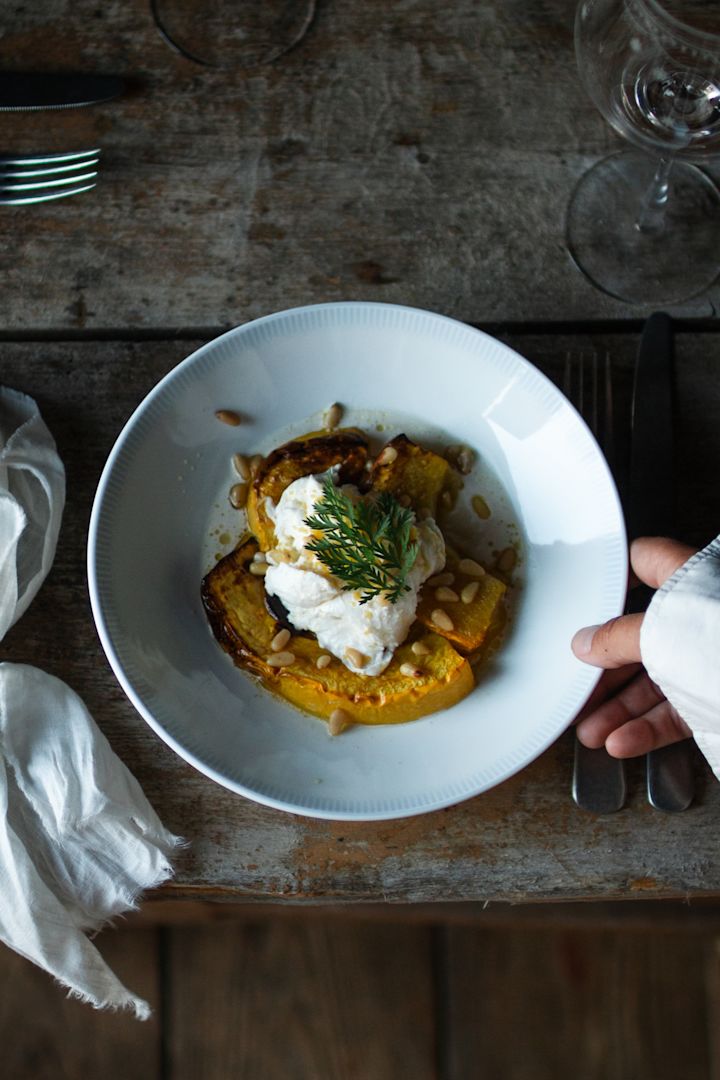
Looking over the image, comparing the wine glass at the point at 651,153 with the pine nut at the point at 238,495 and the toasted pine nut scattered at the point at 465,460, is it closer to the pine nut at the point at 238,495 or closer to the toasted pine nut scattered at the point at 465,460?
the toasted pine nut scattered at the point at 465,460

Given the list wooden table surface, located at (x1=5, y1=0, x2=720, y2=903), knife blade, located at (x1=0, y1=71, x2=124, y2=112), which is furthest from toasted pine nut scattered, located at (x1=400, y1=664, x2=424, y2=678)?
knife blade, located at (x1=0, y1=71, x2=124, y2=112)

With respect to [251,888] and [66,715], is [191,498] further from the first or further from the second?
[251,888]

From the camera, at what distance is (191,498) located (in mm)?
1200

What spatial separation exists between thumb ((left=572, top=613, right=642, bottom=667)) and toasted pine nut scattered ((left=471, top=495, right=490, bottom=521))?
7.9 inches

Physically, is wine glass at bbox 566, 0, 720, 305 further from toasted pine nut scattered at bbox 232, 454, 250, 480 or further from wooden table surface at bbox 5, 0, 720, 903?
toasted pine nut scattered at bbox 232, 454, 250, 480

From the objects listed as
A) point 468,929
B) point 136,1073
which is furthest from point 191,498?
point 136,1073

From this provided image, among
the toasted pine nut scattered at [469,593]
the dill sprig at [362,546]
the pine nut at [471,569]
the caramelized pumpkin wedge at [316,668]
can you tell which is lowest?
the caramelized pumpkin wedge at [316,668]

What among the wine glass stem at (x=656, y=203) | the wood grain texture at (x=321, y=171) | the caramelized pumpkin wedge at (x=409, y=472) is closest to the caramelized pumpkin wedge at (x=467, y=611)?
the caramelized pumpkin wedge at (x=409, y=472)

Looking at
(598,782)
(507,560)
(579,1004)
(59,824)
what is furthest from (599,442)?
(579,1004)

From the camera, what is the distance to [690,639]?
33.5 inches

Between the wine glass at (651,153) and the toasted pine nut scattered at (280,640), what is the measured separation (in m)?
0.63

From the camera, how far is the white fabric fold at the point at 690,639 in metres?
0.84

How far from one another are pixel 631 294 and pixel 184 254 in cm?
60

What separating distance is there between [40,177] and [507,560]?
31.9 inches
